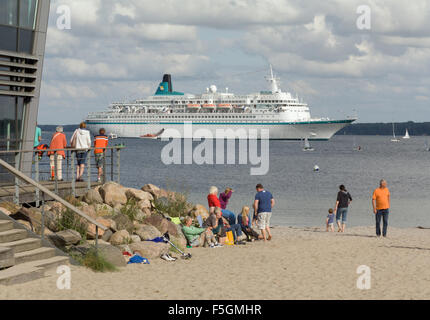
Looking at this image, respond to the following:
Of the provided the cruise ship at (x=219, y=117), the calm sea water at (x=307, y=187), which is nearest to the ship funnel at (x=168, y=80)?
the cruise ship at (x=219, y=117)

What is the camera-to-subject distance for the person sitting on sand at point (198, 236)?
1369 cm

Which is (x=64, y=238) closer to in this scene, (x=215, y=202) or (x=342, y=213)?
(x=215, y=202)

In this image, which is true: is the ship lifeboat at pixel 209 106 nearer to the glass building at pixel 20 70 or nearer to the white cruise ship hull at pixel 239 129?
the white cruise ship hull at pixel 239 129

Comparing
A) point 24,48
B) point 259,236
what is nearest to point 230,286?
point 259,236

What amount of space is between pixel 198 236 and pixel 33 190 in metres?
3.47

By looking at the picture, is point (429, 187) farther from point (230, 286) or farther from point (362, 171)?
point (230, 286)

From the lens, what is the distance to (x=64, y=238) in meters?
10.9

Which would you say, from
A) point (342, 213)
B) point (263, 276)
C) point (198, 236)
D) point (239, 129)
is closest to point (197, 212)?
point (198, 236)

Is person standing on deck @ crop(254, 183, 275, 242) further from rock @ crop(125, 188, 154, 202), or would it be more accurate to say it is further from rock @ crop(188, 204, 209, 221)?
rock @ crop(125, 188, 154, 202)

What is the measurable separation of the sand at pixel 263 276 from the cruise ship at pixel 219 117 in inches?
4141

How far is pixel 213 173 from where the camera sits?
54062 mm

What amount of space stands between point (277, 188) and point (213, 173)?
1316cm
